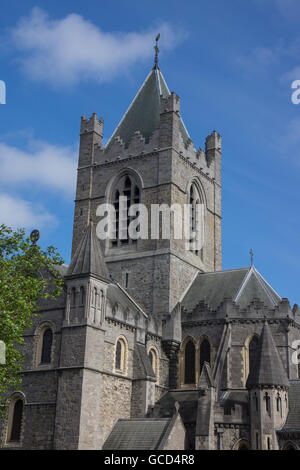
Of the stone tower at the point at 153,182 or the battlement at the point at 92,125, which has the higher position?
the battlement at the point at 92,125

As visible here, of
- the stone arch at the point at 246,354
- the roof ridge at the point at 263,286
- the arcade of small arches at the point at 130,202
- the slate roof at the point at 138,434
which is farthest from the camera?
the arcade of small arches at the point at 130,202

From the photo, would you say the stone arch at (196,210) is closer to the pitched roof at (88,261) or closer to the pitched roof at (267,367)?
the pitched roof at (88,261)

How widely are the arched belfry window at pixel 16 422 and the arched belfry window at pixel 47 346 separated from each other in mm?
2553

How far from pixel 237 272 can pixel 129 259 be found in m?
7.56

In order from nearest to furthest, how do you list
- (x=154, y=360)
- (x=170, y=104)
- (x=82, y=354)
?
(x=82, y=354) < (x=154, y=360) < (x=170, y=104)

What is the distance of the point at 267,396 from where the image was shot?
110 feet

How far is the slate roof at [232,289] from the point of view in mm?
41438

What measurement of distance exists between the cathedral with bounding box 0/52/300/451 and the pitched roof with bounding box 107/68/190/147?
12cm

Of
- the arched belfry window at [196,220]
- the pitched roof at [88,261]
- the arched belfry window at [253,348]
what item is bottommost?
the arched belfry window at [253,348]

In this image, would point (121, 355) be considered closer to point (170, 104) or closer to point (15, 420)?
point (15, 420)

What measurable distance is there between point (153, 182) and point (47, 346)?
15.7 m

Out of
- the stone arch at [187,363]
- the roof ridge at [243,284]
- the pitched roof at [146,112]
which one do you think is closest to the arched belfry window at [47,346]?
the stone arch at [187,363]

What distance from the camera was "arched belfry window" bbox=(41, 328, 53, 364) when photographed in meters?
34.7

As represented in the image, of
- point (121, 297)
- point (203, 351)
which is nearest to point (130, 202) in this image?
point (121, 297)
